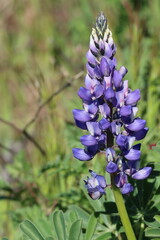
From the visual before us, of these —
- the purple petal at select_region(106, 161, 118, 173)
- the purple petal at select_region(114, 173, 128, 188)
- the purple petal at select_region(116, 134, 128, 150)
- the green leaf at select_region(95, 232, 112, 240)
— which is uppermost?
the purple petal at select_region(116, 134, 128, 150)

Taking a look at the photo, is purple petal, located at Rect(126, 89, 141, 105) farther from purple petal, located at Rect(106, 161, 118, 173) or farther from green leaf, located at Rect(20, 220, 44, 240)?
green leaf, located at Rect(20, 220, 44, 240)

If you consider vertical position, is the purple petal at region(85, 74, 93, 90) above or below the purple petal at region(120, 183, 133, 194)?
above

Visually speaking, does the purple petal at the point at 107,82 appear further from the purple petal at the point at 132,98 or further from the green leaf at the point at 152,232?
the green leaf at the point at 152,232

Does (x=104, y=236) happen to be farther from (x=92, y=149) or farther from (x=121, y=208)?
(x=92, y=149)

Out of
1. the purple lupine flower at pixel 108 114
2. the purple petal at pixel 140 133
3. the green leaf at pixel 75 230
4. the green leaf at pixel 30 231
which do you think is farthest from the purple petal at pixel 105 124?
the green leaf at pixel 30 231


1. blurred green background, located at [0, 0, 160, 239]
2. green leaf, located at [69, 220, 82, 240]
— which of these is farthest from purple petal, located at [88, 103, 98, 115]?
blurred green background, located at [0, 0, 160, 239]

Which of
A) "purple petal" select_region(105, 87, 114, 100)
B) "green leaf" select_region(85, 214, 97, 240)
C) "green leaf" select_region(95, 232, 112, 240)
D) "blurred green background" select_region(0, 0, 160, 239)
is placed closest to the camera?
"purple petal" select_region(105, 87, 114, 100)
